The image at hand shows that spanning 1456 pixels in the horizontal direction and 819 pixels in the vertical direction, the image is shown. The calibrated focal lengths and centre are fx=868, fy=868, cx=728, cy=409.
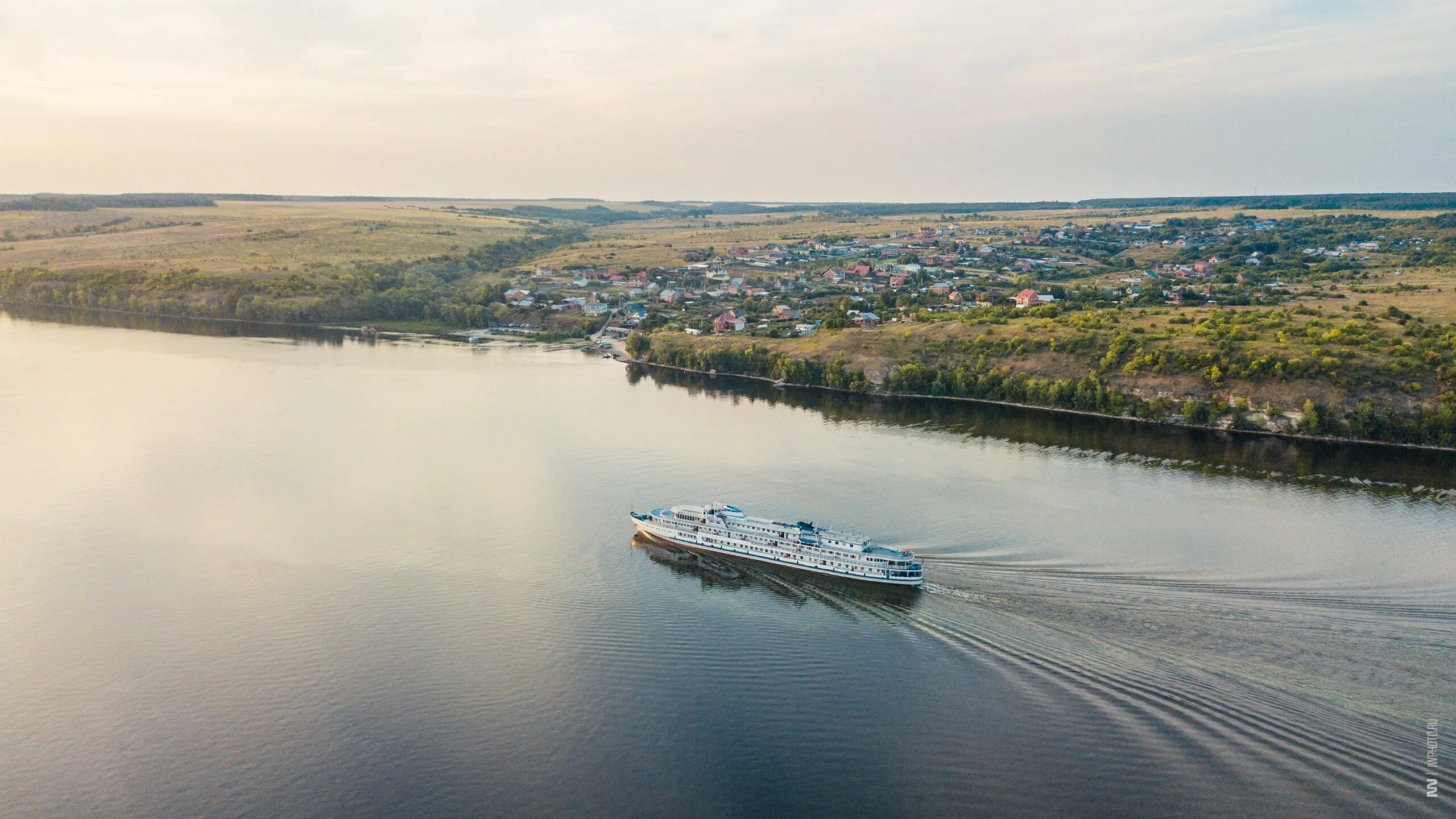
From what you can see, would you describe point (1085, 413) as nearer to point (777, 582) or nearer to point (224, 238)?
point (777, 582)

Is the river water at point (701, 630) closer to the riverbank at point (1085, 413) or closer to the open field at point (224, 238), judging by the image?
the riverbank at point (1085, 413)

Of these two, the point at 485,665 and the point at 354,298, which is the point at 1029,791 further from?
the point at 354,298

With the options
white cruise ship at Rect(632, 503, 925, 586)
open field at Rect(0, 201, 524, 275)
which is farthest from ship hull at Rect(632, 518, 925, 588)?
open field at Rect(0, 201, 524, 275)

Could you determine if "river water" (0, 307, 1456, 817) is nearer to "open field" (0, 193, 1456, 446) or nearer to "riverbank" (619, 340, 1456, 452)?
"riverbank" (619, 340, 1456, 452)

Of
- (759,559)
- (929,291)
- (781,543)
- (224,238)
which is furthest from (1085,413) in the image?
(224,238)

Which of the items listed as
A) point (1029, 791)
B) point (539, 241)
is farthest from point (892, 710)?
point (539, 241)
